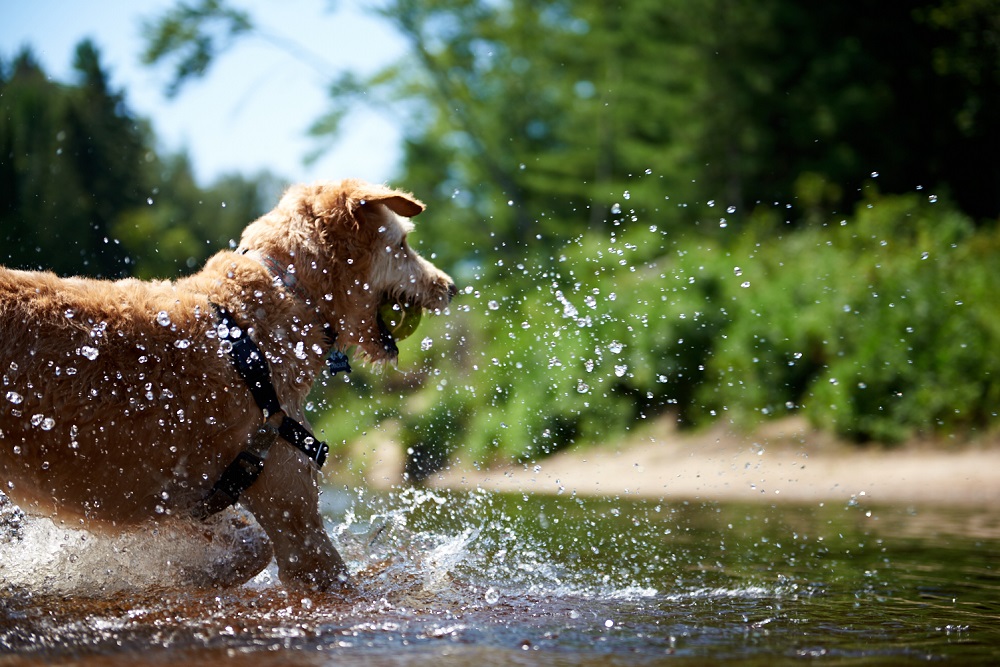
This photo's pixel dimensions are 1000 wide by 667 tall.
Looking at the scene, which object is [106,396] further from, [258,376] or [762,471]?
[762,471]

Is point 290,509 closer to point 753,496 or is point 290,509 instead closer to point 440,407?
point 753,496

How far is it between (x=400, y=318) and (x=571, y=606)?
5.66ft

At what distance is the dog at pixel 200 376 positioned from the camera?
3764 mm

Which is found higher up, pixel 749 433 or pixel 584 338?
pixel 584 338

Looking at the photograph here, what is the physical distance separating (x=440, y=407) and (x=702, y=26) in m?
16.8

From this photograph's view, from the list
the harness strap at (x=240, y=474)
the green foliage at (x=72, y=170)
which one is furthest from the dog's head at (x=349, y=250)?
the green foliage at (x=72, y=170)

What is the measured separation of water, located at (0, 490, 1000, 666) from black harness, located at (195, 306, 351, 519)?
1.60 ft

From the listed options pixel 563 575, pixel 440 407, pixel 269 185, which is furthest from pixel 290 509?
pixel 269 185

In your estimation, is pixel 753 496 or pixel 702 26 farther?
pixel 702 26

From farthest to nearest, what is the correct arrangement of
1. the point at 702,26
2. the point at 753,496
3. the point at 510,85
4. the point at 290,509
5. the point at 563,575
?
the point at 510,85
the point at 702,26
the point at 753,496
the point at 563,575
the point at 290,509

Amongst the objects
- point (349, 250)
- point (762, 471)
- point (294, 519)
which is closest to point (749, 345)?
point (762, 471)

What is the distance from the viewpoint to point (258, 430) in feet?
13.6

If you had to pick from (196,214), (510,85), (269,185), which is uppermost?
(269,185)

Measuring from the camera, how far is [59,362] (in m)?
3.76
